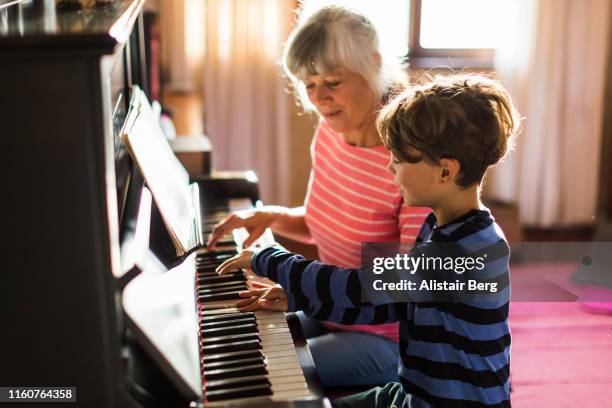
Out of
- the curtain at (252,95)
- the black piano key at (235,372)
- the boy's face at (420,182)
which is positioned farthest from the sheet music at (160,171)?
the curtain at (252,95)

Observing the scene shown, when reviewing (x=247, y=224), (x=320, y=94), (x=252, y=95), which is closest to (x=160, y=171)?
(x=247, y=224)

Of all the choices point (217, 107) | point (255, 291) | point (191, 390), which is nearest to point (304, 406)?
point (191, 390)

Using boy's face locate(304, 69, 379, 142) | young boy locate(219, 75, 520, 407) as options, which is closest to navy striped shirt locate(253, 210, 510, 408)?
young boy locate(219, 75, 520, 407)

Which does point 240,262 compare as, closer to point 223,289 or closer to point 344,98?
point 223,289

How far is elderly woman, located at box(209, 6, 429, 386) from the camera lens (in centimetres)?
155

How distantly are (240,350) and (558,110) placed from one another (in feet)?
10.7

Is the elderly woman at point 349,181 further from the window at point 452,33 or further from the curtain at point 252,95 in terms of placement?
the window at point 452,33

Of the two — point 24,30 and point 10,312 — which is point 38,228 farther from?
point 24,30

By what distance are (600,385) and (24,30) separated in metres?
1.95

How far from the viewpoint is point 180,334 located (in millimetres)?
1072

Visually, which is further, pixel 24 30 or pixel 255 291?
pixel 255 291

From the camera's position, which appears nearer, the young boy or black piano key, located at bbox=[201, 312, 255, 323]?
the young boy

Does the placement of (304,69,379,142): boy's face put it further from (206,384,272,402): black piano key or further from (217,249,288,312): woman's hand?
(206,384,272,402): black piano key

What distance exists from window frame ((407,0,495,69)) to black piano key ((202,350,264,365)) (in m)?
3.08
